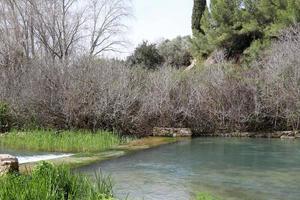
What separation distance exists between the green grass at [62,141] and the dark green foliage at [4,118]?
2.21 metres

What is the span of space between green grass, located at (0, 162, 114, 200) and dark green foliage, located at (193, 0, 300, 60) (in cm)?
2548

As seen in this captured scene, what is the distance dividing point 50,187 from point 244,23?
28631mm

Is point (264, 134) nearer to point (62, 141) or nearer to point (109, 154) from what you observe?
point (109, 154)

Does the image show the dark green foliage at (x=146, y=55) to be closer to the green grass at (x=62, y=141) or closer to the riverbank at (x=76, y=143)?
the riverbank at (x=76, y=143)

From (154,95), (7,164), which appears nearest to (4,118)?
(154,95)

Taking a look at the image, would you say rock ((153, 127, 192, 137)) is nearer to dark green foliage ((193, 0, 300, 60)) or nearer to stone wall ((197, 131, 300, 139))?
stone wall ((197, 131, 300, 139))

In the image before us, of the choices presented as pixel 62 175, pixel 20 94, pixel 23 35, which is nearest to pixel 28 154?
pixel 20 94

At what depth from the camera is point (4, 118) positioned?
2173 cm

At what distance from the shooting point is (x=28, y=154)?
16.7m

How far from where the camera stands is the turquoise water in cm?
1098

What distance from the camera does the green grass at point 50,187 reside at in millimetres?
6754

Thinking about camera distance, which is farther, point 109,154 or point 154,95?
point 154,95

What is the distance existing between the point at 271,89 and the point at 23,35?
52.1 ft

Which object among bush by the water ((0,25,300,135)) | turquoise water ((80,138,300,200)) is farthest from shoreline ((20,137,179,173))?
bush by the water ((0,25,300,135))
